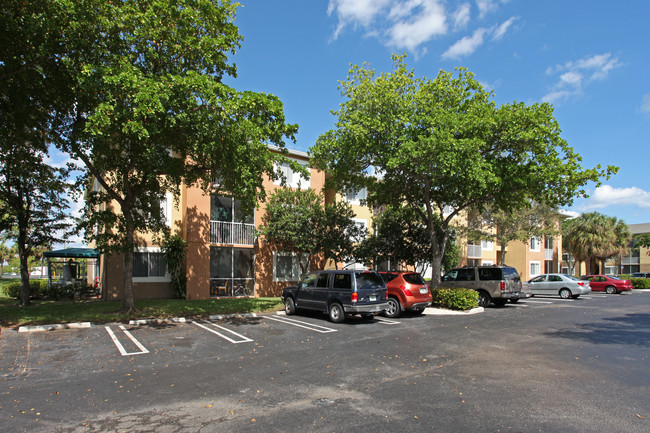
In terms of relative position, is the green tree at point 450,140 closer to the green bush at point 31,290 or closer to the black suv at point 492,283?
the black suv at point 492,283

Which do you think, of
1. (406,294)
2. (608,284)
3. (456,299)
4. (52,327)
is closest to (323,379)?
(406,294)

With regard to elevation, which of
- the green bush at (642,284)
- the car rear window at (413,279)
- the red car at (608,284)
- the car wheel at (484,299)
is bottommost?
the green bush at (642,284)

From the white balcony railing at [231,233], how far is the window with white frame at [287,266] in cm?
211

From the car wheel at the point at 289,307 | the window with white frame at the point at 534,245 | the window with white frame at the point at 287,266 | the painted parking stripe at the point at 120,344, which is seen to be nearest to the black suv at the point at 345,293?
the car wheel at the point at 289,307

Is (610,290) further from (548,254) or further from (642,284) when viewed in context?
(548,254)

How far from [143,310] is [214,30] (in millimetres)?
10077

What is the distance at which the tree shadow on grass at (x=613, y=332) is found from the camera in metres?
10.5

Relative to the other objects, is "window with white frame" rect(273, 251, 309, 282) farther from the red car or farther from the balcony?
the balcony

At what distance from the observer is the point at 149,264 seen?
21.1 meters

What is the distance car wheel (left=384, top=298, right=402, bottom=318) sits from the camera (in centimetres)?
1498

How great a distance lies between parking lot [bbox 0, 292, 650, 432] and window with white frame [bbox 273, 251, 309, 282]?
11964mm

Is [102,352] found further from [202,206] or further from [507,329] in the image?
[202,206]

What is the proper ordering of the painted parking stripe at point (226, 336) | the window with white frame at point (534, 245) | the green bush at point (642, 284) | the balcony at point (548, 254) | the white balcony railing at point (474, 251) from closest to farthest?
the painted parking stripe at point (226, 336)
the white balcony railing at point (474, 251)
the green bush at point (642, 284)
the window with white frame at point (534, 245)
the balcony at point (548, 254)

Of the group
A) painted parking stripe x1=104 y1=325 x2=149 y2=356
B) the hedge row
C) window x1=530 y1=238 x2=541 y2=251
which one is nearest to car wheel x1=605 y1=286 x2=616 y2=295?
window x1=530 y1=238 x2=541 y2=251
